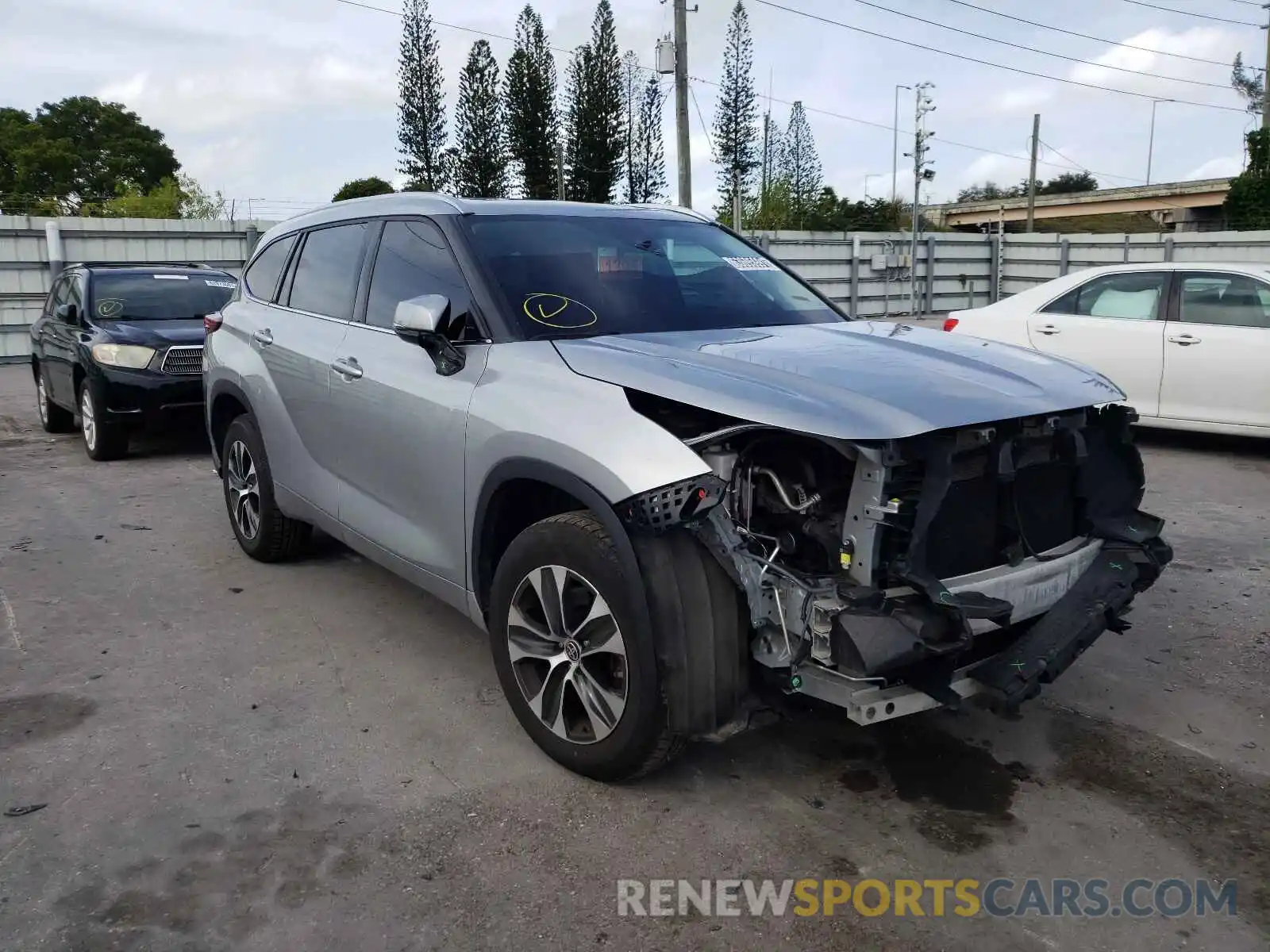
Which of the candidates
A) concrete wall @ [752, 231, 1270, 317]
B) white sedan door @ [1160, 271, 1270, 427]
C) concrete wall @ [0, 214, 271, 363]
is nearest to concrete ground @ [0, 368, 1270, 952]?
white sedan door @ [1160, 271, 1270, 427]

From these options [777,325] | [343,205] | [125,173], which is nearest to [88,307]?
[343,205]

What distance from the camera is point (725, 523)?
2.96 metres

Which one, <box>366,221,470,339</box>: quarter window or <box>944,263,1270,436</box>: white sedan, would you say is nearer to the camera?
<box>366,221,470,339</box>: quarter window

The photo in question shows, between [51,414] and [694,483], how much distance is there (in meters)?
10.1

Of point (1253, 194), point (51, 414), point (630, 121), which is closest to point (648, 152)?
point (630, 121)

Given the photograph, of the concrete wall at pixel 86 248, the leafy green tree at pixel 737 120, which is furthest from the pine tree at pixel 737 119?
the concrete wall at pixel 86 248

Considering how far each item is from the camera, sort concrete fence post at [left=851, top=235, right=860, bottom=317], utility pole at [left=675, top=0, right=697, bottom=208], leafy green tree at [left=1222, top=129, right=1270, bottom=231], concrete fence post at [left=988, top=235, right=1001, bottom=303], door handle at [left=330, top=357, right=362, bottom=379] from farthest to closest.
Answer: leafy green tree at [left=1222, top=129, right=1270, bottom=231] → concrete fence post at [left=988, top=235, right=1001, bottom=303] → concrete fence post at [left=851, top=235, right=860, bottom=317] → utility pole at [left=675, top=0, right=697, bottom=208] → door handle at [left=330, top=357, right=362, bottom=379]

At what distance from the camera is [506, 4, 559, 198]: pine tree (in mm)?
47562

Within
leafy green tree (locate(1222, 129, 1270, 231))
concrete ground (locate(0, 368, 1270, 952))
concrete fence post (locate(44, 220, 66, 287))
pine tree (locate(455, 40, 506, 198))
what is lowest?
concrete ground (locate(0, 368, 1270, 952))

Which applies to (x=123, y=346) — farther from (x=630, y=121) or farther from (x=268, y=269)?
(x=630, y=121)

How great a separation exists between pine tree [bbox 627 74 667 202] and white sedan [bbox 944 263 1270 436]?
44.8 m

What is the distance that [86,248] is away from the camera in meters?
19.2

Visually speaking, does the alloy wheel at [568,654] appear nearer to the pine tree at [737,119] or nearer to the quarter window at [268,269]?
the quarter window at [268,269]

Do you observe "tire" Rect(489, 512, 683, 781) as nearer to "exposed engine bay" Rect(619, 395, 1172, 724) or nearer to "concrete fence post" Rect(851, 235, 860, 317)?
"exposed engine bay" Rect(619, 395, 1172, 724)
